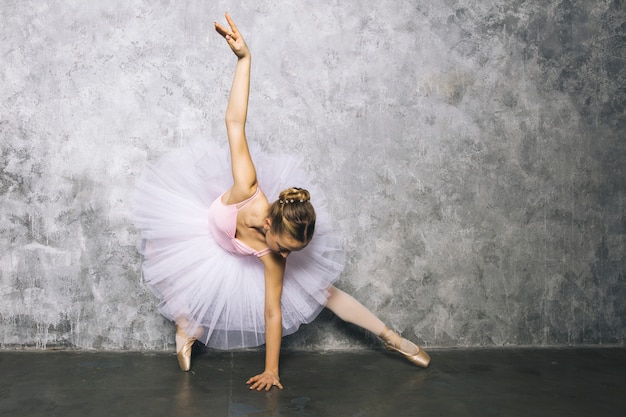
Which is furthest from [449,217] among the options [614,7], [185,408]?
[185,408]

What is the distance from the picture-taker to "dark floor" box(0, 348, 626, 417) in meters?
2.65

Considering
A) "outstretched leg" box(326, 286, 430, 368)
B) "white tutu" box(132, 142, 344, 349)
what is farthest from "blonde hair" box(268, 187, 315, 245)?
"outstretched leg" box(326, 286, 430, 368)

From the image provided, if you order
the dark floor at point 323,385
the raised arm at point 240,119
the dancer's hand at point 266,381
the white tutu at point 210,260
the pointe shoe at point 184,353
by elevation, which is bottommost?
the dark floor at point 323,385

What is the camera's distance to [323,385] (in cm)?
296

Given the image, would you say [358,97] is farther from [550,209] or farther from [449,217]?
[550,209]

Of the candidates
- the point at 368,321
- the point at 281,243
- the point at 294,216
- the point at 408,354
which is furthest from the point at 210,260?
the point at 408,354

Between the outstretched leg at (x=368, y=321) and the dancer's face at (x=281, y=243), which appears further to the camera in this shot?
the outstretched leg at (x=368, y=321)

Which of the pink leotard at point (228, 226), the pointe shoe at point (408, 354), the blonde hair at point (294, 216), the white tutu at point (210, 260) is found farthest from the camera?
the pointe shoe at point (408, 354)

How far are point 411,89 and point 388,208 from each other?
0.68 meters

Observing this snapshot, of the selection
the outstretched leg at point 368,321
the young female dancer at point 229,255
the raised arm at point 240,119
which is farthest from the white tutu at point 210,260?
the raised arm at point 240,119

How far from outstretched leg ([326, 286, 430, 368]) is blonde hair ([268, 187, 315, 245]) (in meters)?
0.61

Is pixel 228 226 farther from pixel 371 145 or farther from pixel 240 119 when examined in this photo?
pixel 371 145

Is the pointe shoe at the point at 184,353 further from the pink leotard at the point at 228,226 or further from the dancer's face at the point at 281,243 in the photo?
the dancer's face at the point at 281,243

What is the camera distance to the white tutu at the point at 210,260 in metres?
2.95
